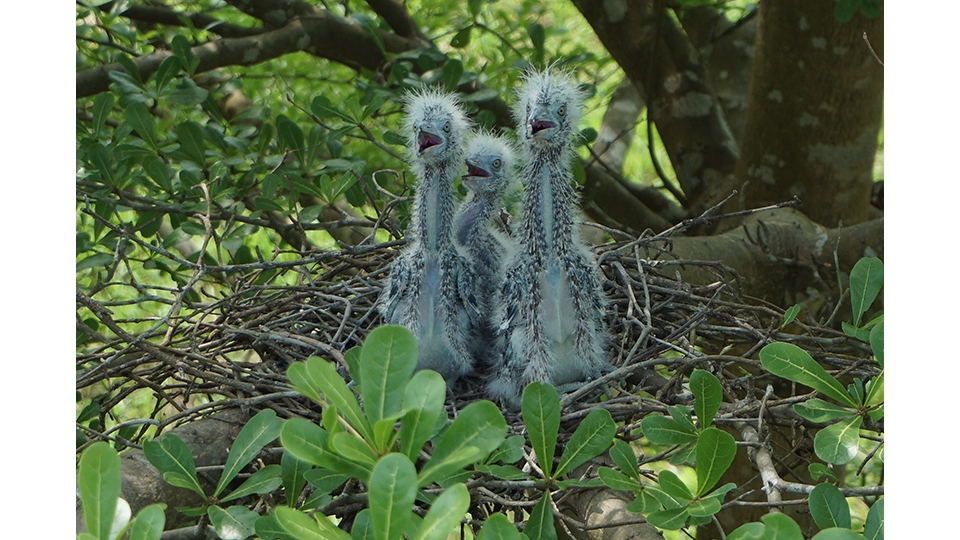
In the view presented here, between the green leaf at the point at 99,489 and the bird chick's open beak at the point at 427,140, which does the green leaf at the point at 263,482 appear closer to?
the green leaf at the point at 99,489

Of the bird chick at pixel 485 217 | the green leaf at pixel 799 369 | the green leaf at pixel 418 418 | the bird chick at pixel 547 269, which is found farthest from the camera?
the bird chick at pixel 485 217

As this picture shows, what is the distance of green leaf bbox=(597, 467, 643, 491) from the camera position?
0.93m

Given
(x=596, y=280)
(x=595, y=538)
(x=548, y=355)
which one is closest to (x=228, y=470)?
(x=595, y=538)

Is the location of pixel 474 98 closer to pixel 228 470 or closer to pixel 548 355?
pixel 548 355

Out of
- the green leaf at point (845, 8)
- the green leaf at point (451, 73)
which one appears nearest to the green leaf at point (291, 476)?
Answer: the green leaf at point (451, 73)

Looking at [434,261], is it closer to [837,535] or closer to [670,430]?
[670,430]

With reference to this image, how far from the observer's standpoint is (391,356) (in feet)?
2.65

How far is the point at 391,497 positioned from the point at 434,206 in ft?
3.05

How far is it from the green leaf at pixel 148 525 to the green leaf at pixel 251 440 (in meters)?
0.26

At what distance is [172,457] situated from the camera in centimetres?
102

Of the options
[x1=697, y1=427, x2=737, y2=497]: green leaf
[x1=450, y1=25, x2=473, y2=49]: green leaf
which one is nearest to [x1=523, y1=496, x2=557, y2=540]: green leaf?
[x1=697, y1=427, x2=737, y2=497]: green leaf

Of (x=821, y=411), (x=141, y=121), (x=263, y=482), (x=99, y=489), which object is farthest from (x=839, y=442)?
(x=141, y=121)

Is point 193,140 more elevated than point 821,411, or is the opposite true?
point 193,140

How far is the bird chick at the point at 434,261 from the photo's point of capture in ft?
5.13
